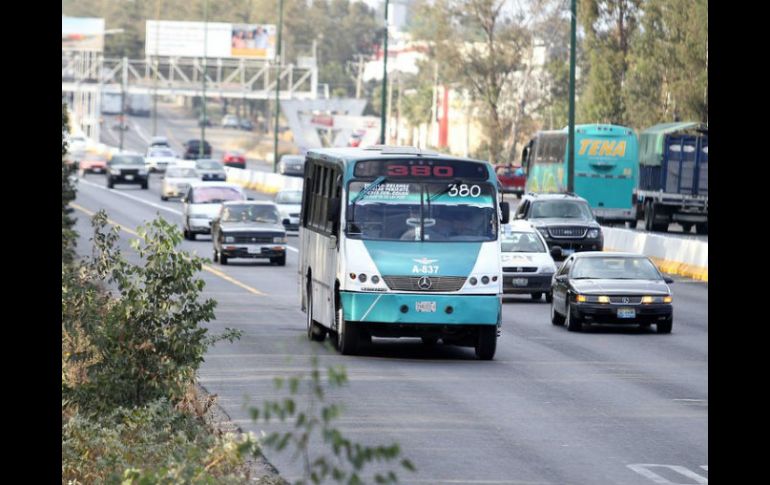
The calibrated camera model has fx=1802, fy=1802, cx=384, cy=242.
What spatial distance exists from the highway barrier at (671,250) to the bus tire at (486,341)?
19496 mm

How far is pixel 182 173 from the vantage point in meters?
77.9

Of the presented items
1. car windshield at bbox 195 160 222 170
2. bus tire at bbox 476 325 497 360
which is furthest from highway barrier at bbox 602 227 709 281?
car windshield at bbox 195 160 222 170

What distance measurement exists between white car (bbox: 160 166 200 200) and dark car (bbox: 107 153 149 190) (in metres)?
8.73

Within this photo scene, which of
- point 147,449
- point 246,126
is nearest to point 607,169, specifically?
point 147,449

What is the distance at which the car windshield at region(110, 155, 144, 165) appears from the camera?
8738 cm

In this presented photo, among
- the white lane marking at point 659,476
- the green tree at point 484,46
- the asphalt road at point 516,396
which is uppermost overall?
the green tree at point 484,46

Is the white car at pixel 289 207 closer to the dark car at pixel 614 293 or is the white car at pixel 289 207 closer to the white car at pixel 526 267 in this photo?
the white car at pixel 526 267

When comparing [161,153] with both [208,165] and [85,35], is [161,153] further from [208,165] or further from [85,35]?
[85,35]

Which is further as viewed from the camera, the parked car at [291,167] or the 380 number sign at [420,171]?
the parked car at [291,167]

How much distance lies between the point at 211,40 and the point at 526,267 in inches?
4823

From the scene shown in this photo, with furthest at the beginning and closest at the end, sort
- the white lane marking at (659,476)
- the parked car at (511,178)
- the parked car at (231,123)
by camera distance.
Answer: the parked car at (231,123), the parked car at (511,178), the white lane marking at (659,476)

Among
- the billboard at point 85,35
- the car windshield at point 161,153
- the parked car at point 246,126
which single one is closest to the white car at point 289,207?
the car windshield at point 161,153

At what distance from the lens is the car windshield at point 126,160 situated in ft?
287
